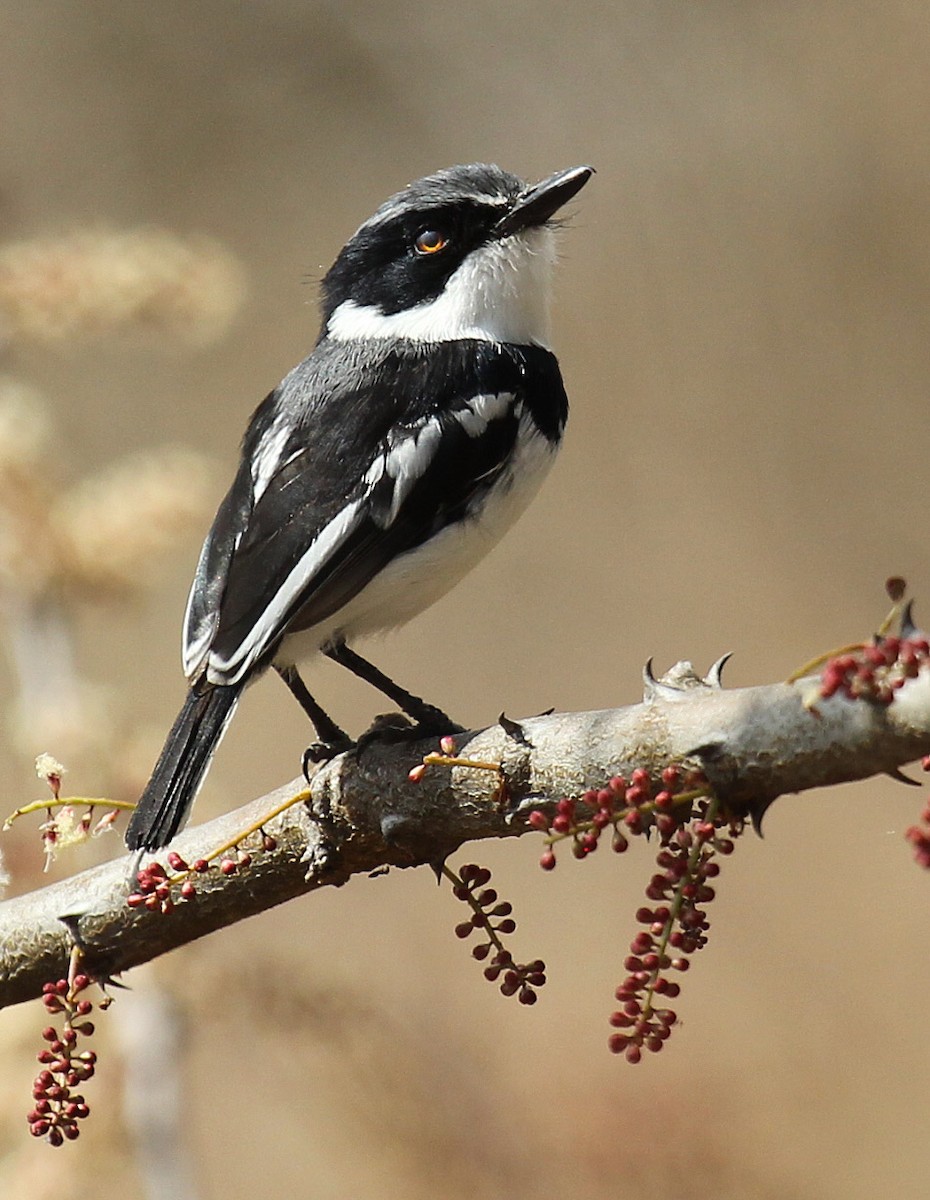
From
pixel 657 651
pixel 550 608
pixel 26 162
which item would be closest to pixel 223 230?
pixel 26 162

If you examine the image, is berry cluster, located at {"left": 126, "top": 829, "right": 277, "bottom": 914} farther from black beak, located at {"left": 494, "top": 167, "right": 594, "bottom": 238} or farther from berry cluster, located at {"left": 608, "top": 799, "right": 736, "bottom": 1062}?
black beak, located at {"left": 494, "top": 167, "right": 594, "bottom": 238}

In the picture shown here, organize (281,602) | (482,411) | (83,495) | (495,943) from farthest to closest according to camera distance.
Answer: (83,495) → (482,411) → (281,602) → (495,943)

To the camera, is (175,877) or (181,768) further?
(181,768)

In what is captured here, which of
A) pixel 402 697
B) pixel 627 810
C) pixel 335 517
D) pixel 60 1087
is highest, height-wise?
pixel 335 517

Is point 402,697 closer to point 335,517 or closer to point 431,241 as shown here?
point 335,517

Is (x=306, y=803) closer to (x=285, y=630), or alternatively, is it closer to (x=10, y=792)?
(x=285, y=630)

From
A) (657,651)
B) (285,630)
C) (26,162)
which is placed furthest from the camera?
(26,162)

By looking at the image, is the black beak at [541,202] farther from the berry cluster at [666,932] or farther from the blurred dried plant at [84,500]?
the berry cluster at [666,932]

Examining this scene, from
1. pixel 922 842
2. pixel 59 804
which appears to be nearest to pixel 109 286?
pixel 59 804
